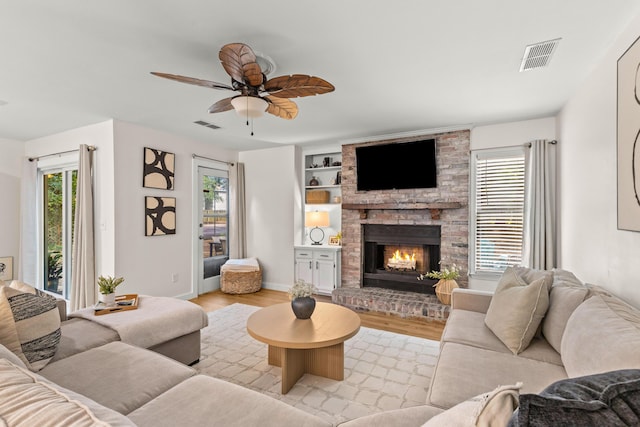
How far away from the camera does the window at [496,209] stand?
398 cm

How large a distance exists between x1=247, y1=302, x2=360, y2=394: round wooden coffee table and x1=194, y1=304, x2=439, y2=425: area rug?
8 cm

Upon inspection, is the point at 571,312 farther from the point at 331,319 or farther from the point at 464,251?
the point at 464,251

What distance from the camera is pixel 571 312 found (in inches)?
69.9

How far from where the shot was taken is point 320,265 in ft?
16.8

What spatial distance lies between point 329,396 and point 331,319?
557 millimetres

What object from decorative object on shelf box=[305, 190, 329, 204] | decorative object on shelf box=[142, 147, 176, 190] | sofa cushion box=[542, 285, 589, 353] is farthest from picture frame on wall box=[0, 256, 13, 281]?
sofa cushion box=[542, 285, 589, 353]

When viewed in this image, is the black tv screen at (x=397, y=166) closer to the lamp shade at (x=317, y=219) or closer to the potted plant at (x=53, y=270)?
the lamp shade at (x=317, y=219)

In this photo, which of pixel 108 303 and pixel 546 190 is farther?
pixel 546 190

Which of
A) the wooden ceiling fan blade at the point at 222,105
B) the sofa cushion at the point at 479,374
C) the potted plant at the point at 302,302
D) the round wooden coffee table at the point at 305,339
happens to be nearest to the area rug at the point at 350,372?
the round wooden coffee table at the point at 305,339

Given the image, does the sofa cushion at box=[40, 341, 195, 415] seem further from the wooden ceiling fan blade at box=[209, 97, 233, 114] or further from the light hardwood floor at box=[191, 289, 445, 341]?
the light hardwood floor at box=[191, 289, 445, 341]

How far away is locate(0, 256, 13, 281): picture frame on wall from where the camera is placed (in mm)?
4770

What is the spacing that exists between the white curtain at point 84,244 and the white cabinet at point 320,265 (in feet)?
9.45

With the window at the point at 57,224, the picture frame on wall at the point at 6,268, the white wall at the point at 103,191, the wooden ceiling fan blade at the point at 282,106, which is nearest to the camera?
the wooden ceiling fan blade at the point at 282,106

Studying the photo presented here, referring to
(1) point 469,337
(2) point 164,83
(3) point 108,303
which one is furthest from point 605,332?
(2) point 164,83
